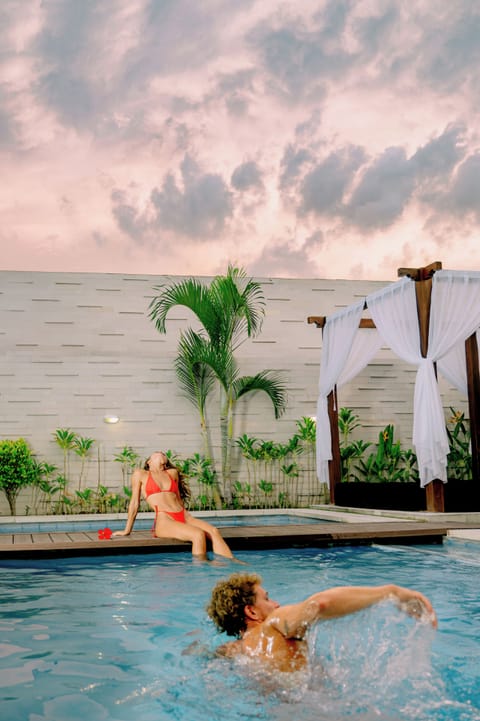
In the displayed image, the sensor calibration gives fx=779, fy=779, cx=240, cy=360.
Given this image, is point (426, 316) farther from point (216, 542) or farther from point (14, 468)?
point (14, 468)

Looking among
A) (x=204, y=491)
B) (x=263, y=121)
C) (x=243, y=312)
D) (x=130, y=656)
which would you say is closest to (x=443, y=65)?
(x=263, y=121)

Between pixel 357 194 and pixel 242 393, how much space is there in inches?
133

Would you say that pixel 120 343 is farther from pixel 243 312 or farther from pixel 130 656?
pixel 130 656

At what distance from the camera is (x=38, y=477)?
11422mm

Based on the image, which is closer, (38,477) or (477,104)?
(477,104)

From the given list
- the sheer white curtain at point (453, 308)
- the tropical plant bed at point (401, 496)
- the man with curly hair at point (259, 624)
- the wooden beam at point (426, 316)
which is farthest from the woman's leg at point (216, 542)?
the man with curly hair at point (259, 624)

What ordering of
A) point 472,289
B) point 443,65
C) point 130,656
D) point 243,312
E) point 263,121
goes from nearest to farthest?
1. point 130,656
2. point 472,289
3. point 443,65
4. point 263,121
5. point 243,312

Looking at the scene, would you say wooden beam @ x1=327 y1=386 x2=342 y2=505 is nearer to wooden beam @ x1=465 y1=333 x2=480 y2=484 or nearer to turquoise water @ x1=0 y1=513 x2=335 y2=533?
turquoise water @ x1=0 y1=513 x2=335 y2=533

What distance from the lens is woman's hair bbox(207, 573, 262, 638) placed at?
265 centimetres

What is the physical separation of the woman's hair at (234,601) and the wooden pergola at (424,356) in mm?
6280

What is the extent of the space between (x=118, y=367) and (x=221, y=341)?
1736 millimetres

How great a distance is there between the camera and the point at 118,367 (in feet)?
39.6

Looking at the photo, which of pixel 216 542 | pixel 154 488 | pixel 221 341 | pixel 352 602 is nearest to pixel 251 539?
pixel 216 542

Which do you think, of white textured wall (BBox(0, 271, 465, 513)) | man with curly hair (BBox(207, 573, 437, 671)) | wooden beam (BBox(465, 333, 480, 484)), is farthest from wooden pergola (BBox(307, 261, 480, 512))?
man with curly hair (BBox(207, 573, 437, 671))
